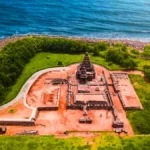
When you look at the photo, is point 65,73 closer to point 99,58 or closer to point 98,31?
point 99,58

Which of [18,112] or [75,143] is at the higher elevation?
[18,112]

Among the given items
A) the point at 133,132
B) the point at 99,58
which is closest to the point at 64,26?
the point at 99,58

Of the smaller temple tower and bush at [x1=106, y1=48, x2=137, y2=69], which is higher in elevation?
bush at [x1=106, y1=48, x2=137, y2=69]

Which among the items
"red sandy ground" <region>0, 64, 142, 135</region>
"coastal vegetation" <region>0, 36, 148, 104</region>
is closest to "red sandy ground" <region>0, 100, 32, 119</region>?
"red sandy ground" <region>0, 64, 142, 135</region>

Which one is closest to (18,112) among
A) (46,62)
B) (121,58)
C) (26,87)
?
(26,87)

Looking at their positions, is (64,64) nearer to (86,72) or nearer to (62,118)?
(86,72)

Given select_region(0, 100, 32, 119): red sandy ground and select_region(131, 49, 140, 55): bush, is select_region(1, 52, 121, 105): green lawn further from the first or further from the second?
select_region(131, 49, 140, 55): bush

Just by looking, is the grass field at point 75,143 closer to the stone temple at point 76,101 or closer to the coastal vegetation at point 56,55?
the stone temple at point 76,101
